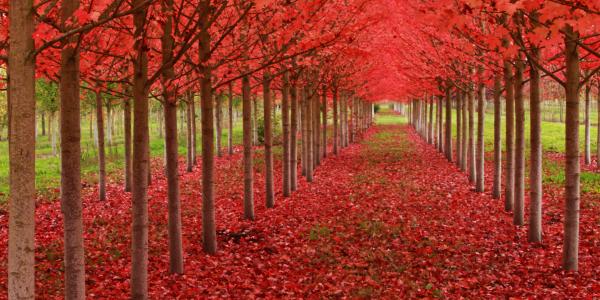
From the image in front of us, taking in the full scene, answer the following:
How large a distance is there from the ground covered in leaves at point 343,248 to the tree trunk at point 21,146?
132 inches

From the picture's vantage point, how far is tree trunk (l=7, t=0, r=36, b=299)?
338 centimetres

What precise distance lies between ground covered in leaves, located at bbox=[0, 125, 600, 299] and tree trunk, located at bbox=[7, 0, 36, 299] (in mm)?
3365

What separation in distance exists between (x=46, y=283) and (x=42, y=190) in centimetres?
1014

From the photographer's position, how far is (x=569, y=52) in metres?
7.06

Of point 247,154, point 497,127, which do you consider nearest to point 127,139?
point 247,154

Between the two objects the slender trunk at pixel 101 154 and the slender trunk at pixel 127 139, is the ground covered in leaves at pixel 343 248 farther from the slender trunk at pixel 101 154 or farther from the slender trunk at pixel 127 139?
the slender trunk at pixel 127 139

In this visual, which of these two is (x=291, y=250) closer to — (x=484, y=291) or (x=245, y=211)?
(x=245, y=211)

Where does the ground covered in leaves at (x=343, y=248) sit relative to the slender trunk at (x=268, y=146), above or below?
below

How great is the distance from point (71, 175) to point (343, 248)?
5455 millimetres

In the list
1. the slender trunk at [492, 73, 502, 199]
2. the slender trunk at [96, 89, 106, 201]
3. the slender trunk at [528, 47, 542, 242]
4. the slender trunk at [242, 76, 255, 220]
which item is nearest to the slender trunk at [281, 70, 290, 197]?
the slender trunk at [242, 76, 255, 220]

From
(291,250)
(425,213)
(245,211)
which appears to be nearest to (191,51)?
(245,211)

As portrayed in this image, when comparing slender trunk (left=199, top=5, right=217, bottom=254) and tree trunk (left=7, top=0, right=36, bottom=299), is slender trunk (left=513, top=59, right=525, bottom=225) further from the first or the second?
tree trunk (left=7, top=0, right=36, bottom=299)

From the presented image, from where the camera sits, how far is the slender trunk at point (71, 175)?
15.1 feet

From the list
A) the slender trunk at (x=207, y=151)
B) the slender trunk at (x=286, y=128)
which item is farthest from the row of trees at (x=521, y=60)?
the slender trunk at (x=286, y=128)
